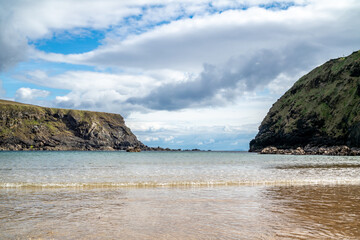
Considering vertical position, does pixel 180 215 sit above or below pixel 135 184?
above

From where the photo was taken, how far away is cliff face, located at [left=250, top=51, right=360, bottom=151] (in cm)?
10288

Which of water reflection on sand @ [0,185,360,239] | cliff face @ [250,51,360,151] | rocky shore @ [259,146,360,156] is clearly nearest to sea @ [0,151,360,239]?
water reflection on sand @ [0,185,360,239]

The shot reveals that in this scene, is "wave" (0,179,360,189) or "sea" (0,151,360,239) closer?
"sea" (0,151,360,239)

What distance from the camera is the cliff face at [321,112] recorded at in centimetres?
10288

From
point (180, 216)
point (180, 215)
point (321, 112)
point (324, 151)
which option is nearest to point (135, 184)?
point (180, 215)

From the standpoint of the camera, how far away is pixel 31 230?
8680 millimetres

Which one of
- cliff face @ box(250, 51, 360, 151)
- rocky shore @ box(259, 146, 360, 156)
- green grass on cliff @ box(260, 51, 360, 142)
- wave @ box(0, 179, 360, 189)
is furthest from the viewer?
green grass on cliff @ box(260, 51, 360, 142)

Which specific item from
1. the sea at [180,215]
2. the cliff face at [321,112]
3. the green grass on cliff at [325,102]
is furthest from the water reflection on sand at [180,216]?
the green grass on cliff at [325,102]

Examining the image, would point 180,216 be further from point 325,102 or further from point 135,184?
point 325,102

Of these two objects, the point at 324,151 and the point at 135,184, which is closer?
the point at 135,184

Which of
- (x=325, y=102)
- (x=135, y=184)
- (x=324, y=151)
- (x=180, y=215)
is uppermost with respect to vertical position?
(x=325, y=102)

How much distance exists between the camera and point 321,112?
119 meters

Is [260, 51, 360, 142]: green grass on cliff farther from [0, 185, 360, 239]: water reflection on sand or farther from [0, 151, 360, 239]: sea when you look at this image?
[0, 185, 360, 239]: water reflection on sand

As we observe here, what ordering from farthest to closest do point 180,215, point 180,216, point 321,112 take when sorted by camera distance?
point 321,112
point 180,215
point 180,216
